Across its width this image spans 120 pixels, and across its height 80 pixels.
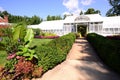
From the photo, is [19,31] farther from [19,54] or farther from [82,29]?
[82,29]

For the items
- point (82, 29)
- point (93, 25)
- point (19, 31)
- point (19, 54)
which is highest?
point (19, 31)

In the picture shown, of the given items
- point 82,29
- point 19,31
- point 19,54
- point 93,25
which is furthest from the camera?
point 82,29

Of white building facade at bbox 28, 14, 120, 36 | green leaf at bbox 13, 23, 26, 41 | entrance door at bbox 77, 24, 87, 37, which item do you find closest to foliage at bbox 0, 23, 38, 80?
green leaf at bbox 13, 23, 26, 41

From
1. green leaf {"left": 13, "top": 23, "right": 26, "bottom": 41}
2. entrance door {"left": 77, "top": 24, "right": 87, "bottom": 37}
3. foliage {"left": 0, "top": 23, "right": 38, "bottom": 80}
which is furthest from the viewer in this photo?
entrance door {"left": 77, "top": 24, "right": 87, "bottom": 37}

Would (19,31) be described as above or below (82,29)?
above

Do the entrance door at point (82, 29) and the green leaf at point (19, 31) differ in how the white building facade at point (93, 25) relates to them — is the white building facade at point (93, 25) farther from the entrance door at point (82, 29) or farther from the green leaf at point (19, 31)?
the green leaf at point (19, 31)

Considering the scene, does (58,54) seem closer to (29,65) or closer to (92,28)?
(29,65)

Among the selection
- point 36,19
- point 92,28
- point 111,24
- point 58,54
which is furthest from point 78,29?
point 58,54

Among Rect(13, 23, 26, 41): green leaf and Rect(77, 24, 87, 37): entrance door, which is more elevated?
Rect(13, 23, 26, 41): green leaf

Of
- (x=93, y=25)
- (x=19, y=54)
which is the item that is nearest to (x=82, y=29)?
(x=93, y=25)

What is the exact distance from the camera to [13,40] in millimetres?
7477

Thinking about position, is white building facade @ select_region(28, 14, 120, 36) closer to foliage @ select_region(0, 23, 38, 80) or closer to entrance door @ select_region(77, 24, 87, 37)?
entrance door @ select_region(77, 24, 87, 37)

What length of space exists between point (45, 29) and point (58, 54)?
36981 millimetres

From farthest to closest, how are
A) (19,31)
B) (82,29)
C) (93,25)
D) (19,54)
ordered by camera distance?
(82,29)
(93,25)
(19,31)
(19,54)
